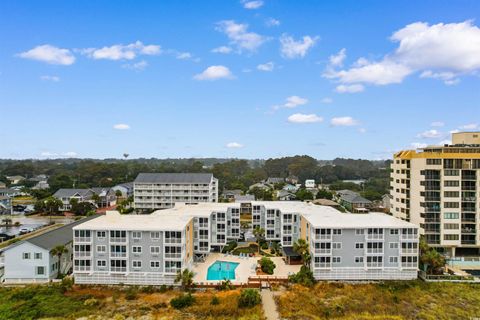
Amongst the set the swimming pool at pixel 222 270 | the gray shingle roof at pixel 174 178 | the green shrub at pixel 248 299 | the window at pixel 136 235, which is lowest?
the swimming pool at pixel 222 270

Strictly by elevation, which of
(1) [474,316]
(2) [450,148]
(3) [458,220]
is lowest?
(1) [474,316]

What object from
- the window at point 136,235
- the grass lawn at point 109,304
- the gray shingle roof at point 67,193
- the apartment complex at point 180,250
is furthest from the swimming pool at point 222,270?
the gray shingle roof at point 67,193

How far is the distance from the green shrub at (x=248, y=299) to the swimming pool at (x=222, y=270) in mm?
5645

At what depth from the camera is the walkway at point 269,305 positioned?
24.1 metres

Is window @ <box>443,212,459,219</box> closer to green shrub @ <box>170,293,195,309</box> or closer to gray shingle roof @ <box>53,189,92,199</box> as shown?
green shrub @ <box>170,293,195,309</box>

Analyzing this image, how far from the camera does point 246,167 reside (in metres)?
152

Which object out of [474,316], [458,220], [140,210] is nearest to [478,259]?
[458,220]

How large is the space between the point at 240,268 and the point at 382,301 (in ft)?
44.9

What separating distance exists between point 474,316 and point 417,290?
4.76 m

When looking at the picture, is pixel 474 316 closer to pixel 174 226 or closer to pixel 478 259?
pixel 478 259

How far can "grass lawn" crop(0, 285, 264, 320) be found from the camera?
2425 cm

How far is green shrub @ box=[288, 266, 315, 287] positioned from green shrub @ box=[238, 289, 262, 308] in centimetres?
541

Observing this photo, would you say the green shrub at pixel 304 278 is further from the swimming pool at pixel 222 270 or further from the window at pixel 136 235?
the window at pixel 136 235

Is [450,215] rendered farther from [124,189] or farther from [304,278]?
[124,189]
